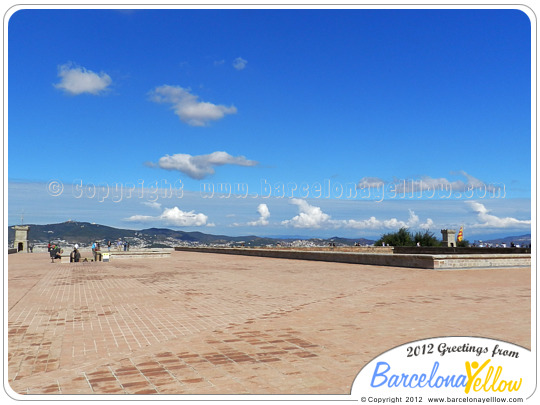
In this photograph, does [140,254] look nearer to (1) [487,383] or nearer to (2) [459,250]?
(2) [459,250]

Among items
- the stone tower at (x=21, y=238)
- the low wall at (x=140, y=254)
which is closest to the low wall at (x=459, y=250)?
the low wall at (x=140, y=254)

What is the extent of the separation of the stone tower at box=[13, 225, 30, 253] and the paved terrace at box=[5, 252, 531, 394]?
106 ft

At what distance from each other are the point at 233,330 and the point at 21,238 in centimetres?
3975

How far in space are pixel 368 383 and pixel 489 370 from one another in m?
0.93

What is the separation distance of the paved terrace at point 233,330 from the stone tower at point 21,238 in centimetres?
3225

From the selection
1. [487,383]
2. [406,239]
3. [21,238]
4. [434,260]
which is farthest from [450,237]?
[21,238]

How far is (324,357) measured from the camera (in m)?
4.62

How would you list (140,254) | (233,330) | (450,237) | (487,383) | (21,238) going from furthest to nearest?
(21,238), (450,237), (140,254), (233,330), (487,383)

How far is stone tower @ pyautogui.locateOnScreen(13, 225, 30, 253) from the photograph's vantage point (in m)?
38.8

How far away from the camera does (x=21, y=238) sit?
38906 mm

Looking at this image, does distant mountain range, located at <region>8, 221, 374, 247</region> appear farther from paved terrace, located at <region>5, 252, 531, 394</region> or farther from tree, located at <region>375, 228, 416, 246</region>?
paved terrace, located at <region>5, 252, 531, 394</region>

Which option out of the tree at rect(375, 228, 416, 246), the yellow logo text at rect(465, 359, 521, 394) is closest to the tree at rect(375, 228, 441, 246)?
the tree at rect(375, 228, 416, 246)

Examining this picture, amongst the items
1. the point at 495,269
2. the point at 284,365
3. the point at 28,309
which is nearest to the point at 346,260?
the point at 495,269
